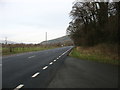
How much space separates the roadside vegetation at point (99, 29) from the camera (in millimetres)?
19688

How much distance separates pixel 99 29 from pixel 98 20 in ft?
7.72

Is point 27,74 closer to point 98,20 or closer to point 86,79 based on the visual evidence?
point 86,79

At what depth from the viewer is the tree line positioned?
20.3 meters

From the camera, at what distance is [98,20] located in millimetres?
29547

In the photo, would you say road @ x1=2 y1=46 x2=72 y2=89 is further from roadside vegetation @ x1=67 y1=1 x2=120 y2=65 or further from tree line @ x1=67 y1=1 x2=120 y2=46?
tree line @ x1=67 y1=1 x2=120 y2=46

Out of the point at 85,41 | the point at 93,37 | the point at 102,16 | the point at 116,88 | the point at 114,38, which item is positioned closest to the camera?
the point at 116,88

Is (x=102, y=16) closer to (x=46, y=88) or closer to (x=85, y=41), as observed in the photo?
(x=85, y=41)

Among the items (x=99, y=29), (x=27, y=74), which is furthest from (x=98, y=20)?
(x=27, y=74)

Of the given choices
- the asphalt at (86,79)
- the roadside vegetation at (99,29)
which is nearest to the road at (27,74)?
the asphalt at (86,79)

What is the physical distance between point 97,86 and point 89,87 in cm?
37

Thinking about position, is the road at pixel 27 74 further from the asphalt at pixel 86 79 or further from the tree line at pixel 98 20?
the tree line at pixel 98 20

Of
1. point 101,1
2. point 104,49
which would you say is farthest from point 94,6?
point 104,49

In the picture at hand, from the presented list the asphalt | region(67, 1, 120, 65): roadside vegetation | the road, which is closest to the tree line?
region(67, 1, 120, 65): roadside vegetation

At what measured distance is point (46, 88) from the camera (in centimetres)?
667
